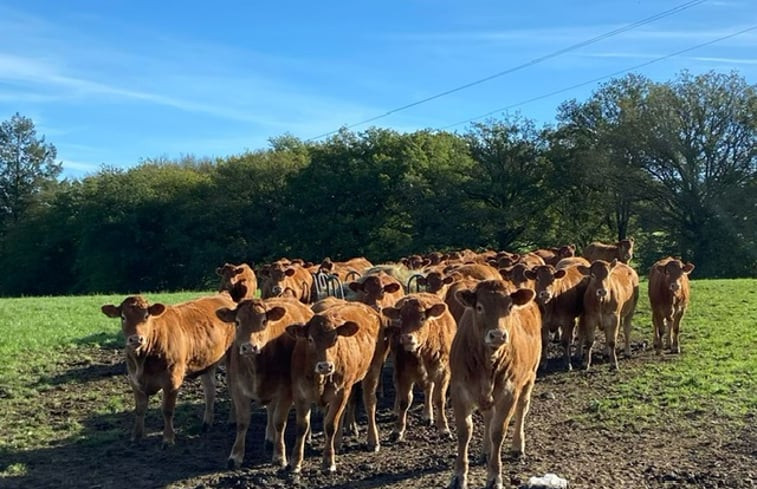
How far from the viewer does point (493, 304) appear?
22.4 ft

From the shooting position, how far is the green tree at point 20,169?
60.6 metres

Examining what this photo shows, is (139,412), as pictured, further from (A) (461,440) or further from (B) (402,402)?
(A) (461,440)

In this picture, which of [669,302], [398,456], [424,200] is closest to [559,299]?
[669,302]

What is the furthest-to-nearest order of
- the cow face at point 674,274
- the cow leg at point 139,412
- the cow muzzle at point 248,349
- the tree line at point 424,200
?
the tree line at point 424,200
the cow face at point 674,274
the cow leg at point 139,412
the cow muzzle at point 248,349

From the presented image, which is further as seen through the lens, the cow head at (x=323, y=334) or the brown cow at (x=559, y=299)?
the brown cow at (x=559, y=299)

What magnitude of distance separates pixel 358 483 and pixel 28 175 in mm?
63628

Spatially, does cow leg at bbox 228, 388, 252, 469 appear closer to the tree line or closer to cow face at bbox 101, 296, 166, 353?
cow face at bbox 101, 296, 166, 353

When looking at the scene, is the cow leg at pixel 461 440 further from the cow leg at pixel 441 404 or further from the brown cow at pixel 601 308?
the brown cow at pixel 601 308

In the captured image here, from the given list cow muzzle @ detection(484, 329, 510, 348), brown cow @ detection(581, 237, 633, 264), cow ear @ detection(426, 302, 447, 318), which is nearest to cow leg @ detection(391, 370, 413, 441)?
cow ear @ detection(426, 302, 447, 318)

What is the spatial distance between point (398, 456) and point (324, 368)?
1.48m

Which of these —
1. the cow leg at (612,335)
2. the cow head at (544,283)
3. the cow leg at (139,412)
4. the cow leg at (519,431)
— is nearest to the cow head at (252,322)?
the cow leg at (139,412)

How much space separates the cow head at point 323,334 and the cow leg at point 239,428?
104cm

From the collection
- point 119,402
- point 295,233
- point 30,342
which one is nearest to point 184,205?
point 295,233

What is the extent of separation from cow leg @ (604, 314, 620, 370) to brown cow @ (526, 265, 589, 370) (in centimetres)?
61
